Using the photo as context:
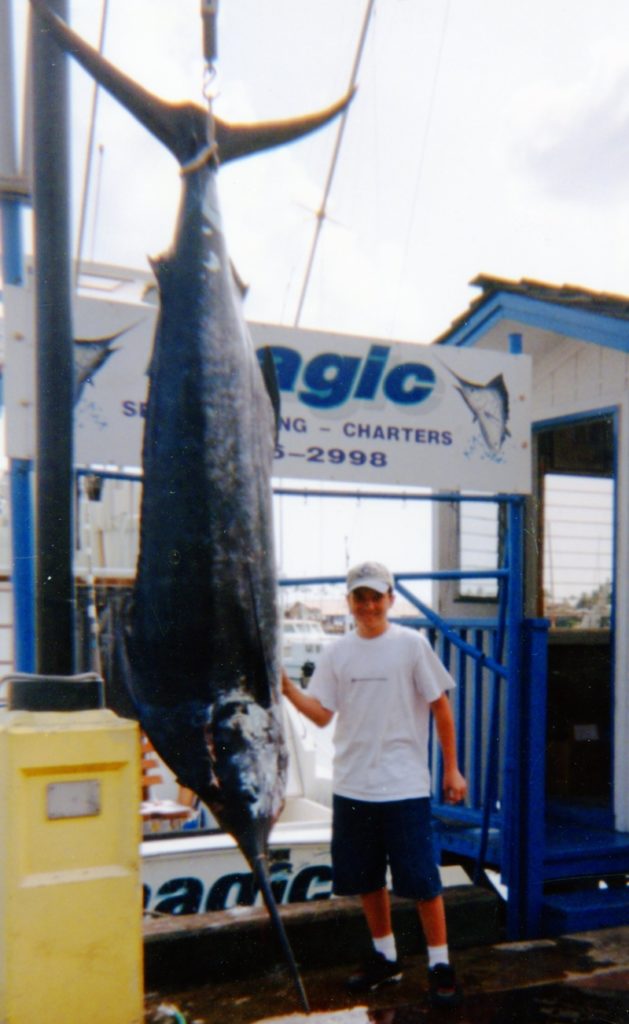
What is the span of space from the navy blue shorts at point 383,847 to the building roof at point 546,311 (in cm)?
206

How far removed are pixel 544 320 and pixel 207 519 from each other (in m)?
2.63

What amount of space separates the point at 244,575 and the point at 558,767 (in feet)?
10.3

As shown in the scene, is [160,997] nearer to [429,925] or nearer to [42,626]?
[429,925]

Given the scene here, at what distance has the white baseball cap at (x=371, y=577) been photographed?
2.95 m

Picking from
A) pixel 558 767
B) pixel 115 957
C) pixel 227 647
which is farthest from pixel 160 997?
pixel 558 767

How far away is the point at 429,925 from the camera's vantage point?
2895 mm

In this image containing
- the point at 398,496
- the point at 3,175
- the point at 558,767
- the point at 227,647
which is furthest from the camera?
the point at 558,767

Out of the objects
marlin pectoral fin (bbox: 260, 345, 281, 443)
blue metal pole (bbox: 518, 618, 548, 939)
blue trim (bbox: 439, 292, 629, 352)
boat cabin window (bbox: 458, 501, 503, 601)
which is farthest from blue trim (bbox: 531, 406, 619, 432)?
marlin pectoral fin (bbox: 260, 345, 281, 443)

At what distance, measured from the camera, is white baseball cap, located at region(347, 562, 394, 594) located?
2.95m

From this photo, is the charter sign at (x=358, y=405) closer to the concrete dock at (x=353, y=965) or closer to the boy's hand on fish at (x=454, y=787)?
the boy's hand on fish at (x=454, y=787)

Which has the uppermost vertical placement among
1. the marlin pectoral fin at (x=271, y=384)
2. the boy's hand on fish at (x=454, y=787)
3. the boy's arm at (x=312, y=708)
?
the marlin pectoral fin at (x=271, y=384)

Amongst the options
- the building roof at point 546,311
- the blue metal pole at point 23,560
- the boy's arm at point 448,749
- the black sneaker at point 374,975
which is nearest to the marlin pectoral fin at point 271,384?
the blue metal pole at point 23,560

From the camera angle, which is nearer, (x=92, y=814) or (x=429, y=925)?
(x=92, y=814)

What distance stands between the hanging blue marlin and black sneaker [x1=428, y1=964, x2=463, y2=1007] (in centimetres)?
132
